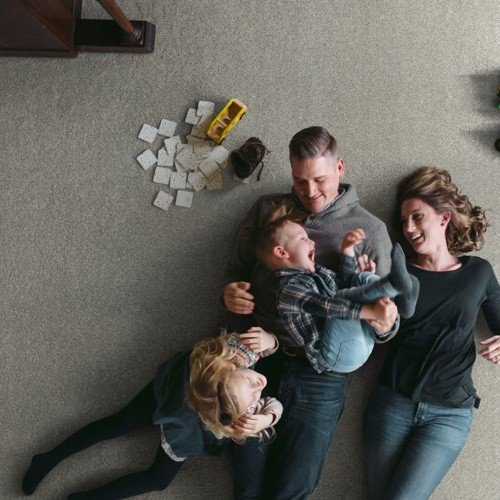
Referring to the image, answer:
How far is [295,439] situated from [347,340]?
55 centimetres

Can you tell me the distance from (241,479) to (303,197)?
4.27 ft

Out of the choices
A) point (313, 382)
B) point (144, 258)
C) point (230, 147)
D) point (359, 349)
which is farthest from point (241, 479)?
point (230, 147)

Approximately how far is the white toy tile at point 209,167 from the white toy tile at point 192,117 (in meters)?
0.21

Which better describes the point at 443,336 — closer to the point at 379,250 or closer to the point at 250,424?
the point at 379,250

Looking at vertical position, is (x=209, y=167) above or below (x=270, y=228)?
above

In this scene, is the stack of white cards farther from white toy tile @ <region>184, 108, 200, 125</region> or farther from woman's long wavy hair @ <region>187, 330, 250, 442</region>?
woman's long wavy hair @ <region>187, 330, 250, 442</region>

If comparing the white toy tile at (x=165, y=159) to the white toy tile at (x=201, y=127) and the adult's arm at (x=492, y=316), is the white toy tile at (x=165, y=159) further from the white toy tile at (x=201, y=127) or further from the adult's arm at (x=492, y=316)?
the adult's arm at (x=492, y=316)

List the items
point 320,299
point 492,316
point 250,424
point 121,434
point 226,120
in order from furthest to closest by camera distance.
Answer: point 226,120 < point 121,434 < point 492,316 < point 250,424 < point 320,299

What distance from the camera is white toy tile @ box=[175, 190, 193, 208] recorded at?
2855mm

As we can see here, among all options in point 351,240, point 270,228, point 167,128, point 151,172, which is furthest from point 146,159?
point 351,240

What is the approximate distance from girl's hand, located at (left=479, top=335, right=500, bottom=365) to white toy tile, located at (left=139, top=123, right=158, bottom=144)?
6.18 feet

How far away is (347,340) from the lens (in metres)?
2.26

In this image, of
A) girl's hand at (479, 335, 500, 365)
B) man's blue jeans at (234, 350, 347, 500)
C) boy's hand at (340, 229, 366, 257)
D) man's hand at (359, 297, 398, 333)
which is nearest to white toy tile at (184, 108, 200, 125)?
boy's hand at (340, 229, 366, 257)

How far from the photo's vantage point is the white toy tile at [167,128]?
2.88 m
